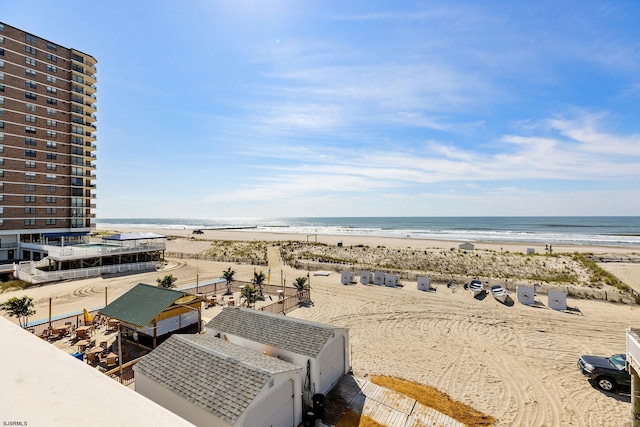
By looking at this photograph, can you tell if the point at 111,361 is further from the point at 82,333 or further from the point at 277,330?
the point at 277,330

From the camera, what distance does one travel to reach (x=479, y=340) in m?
17.6

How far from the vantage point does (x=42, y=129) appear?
149ft

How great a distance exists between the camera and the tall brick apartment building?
42156 millimetres

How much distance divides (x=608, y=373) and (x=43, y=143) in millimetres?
62826

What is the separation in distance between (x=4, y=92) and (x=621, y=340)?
6665 cm

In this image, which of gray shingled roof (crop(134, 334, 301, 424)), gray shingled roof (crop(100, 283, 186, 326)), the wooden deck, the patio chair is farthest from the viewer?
gray shingled roof (crop(100, 283, 186, 326))

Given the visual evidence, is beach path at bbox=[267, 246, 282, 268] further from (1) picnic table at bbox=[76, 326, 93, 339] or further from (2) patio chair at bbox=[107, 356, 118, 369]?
(2) patio chair at bbox=[107, 356, 118, 369]

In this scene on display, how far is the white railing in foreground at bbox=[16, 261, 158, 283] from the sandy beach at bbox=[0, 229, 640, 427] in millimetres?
1779

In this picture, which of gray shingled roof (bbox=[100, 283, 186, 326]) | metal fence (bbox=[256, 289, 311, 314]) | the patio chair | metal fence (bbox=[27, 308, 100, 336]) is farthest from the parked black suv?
metal fence (bbox=[27, 308, 100, 336])

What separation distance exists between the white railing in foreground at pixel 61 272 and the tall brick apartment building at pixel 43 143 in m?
13.1

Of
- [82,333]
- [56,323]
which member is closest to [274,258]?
[56,323]

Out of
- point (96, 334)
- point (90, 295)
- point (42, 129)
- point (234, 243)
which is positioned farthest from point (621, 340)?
point (42, 129)

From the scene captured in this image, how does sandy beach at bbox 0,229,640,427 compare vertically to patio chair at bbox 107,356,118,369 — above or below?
below

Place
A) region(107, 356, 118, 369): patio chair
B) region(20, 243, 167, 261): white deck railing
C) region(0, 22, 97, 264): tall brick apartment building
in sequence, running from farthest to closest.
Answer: region(0, 22, 97, 264): tall brick apartment building, region(20, 243, 167, 261): white deck railing, region(107, 356, 118, 369): patio chair
